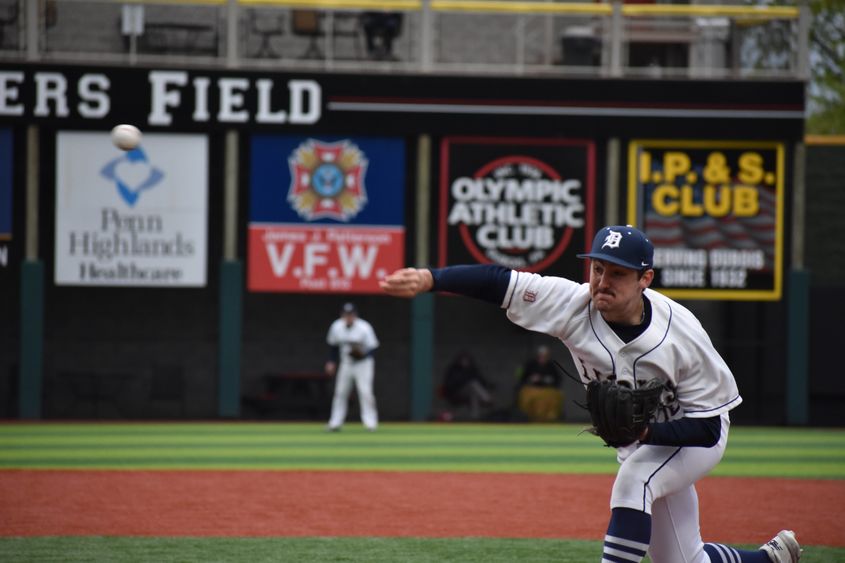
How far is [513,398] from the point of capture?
70.8 feet

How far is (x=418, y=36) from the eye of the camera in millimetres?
21984

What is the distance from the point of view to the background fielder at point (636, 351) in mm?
5090

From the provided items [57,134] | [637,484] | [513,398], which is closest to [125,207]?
[57,134]

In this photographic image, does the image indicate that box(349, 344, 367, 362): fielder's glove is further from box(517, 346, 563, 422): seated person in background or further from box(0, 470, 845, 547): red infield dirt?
box(0, 470, 845, 547): red infield dirt

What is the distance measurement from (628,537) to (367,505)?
16.8ft

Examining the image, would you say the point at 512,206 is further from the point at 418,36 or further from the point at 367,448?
the point at 367,448

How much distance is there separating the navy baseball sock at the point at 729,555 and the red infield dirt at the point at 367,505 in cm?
249

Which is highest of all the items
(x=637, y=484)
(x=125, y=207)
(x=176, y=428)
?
(x=125, y=207)

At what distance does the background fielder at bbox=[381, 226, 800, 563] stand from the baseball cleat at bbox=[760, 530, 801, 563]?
0.60 metres

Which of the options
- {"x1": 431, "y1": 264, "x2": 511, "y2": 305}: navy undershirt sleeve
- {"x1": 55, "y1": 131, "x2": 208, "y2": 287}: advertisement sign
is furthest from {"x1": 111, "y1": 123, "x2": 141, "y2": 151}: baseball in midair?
{"x1": 431, "y1": 264, "x2": 511, "y2": 305}: navy undershirt sleeve

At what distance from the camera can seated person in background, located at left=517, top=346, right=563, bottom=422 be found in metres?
20.8

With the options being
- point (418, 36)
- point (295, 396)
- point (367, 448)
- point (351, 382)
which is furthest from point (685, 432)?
point (418, 36)

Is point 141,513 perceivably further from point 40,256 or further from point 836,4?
point 836,4

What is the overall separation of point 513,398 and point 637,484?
54.1 feet
